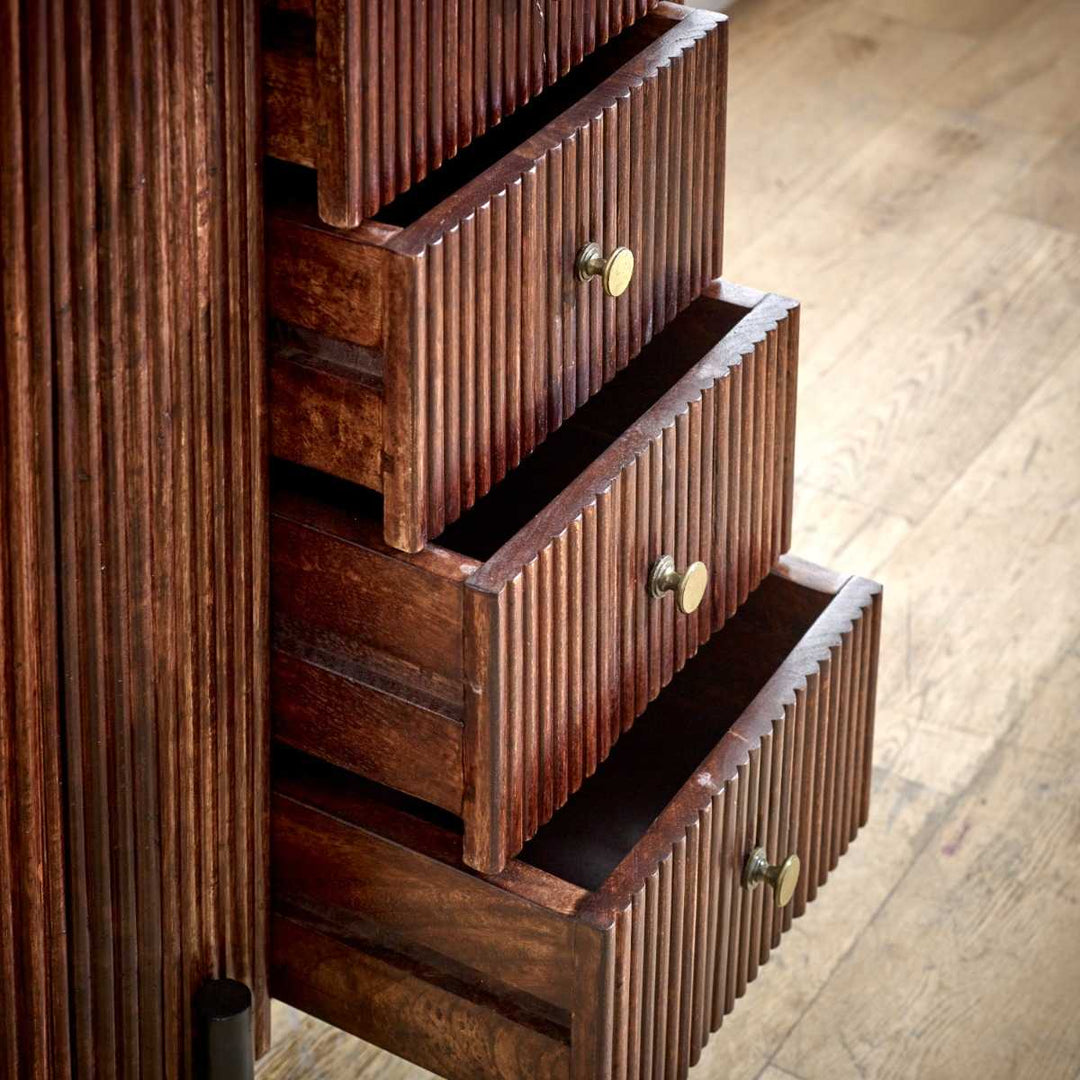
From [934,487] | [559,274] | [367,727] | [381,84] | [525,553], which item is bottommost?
[934,487]

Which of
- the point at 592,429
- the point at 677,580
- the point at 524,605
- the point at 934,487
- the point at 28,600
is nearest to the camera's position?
the point at 28,600

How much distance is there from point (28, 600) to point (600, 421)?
0.41 metres

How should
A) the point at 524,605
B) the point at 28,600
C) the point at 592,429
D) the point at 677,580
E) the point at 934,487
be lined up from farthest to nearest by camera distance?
1. the point at 934,487
2. the point at 592,429
3. the point at 677,580
4. the point at 524,605
5. the point at 28,600

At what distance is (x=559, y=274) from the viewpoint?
100 cm

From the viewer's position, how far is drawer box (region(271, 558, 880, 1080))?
103 cm

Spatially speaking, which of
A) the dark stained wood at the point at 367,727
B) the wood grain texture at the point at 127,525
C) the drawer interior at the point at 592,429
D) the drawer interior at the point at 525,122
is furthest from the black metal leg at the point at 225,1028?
the drawer interior at the point at 525,122

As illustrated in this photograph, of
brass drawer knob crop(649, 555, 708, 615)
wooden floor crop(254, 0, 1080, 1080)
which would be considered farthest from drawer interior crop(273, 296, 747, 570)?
wooden floor crop(254, 0, 1080, 1080)

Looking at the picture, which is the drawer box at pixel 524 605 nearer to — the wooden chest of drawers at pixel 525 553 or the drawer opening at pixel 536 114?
the wooden chest of drawers at pixel 525 553

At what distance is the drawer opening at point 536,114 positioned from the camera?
41.9 inches

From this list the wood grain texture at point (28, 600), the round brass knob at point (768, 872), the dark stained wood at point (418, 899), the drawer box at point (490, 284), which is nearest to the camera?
the wood grain texture at point (28, 600)

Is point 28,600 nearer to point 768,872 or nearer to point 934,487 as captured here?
point 768,872

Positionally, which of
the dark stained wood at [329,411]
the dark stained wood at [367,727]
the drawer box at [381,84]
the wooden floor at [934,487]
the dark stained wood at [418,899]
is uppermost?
the drawer box at [381,84]

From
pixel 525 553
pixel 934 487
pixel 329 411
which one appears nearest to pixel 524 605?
pixel 525 553

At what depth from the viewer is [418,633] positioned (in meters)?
0.99
